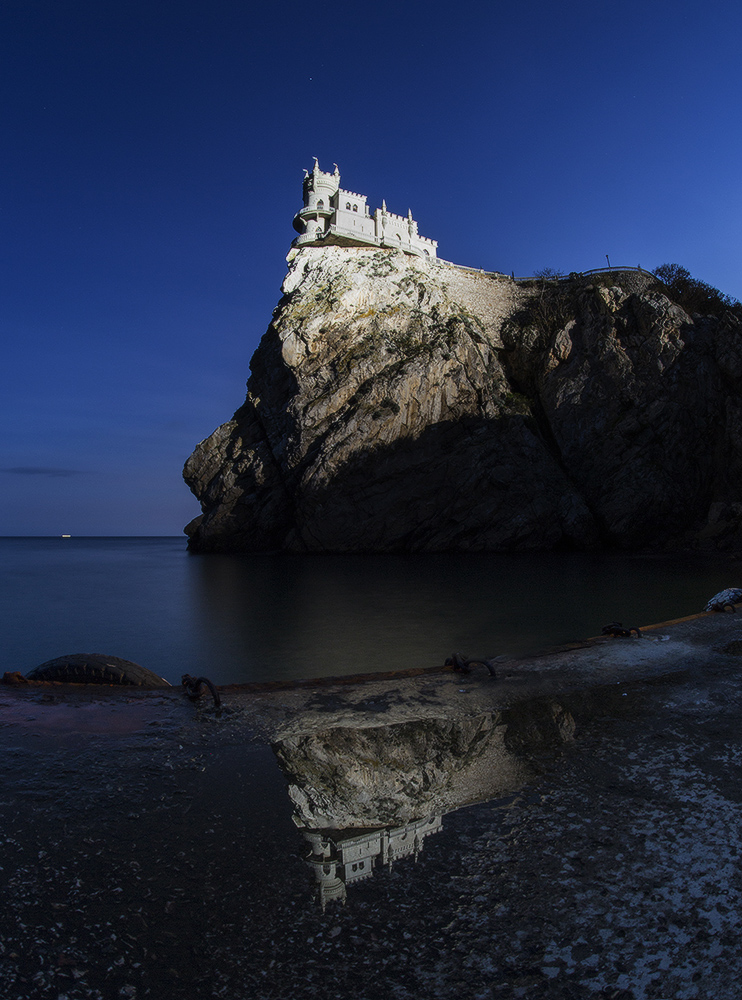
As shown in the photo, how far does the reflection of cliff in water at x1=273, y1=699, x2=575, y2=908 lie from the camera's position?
2248 millimetres

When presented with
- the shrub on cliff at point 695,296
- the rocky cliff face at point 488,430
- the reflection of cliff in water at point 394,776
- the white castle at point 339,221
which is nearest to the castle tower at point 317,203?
the white castle at point 339,221

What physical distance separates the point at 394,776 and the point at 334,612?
13.2m

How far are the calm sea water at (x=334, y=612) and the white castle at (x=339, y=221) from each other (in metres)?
36.0

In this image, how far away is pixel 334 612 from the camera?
15.9m

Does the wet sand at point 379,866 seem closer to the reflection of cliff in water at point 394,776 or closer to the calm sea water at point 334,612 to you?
the reflection of cliff in water at point 394,776

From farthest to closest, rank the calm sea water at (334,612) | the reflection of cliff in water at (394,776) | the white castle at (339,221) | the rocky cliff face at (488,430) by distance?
the white castle at (339,221), the rocky cliff face at (488,430), the calm sea water at (334,612), the reflection of cliff in water at (394,776)

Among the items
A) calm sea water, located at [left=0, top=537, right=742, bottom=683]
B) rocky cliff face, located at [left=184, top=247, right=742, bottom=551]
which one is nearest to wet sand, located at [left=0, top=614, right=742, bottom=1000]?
calm sea water, located at [left=0, top=537, right=742, bottom=683]

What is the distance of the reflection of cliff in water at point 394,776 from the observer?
2248mm

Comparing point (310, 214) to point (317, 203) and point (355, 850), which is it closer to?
point (317, 203)

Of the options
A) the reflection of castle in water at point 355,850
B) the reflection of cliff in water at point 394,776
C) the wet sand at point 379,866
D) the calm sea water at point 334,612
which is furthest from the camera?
the calm sea water at point 334,612

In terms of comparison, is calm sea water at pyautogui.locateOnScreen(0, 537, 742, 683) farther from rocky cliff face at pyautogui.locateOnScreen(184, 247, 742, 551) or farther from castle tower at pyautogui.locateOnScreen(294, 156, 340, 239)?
castle tower at pyautogui.locateOnScreen(294, 156, 340, 239)

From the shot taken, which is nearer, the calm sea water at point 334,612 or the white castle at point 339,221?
the calm sea water at point 334,612

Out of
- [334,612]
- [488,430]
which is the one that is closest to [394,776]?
[334,612]

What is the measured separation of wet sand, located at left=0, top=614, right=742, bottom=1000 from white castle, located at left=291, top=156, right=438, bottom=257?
52710mm
